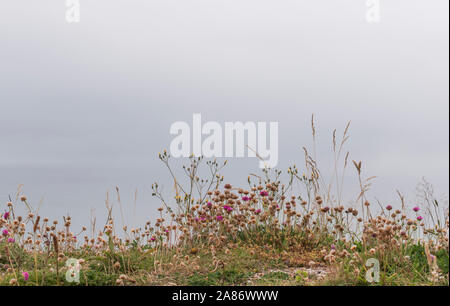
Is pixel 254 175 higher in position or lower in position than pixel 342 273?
higher

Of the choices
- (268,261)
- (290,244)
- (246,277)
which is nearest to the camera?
(246,277)

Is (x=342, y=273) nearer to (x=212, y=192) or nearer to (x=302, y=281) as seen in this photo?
(x=302, y=281)

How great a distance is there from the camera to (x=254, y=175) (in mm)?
6414

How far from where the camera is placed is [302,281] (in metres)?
4.64

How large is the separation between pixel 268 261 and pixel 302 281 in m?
0.86

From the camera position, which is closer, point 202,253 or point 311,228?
point 202,253

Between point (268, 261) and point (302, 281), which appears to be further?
point (268, 261)
